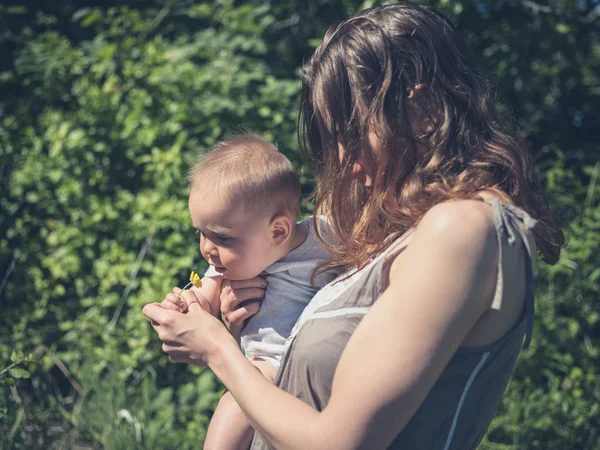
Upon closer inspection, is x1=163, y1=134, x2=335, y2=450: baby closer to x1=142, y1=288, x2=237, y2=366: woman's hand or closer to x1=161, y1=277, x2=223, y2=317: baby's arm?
x1=161, y1=277, x2=223, y2=317: baby's arm

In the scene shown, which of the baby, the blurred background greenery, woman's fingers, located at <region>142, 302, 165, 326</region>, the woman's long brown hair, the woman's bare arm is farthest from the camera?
the blurred background greenery

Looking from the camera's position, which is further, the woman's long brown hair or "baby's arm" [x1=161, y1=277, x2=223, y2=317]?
"baby's arm" [x1=161, y1=277, x2=223, y2=317]

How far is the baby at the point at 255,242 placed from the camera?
187 cm

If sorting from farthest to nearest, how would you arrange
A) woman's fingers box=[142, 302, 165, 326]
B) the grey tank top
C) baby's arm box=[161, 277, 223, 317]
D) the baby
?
1. baby's arm box=[161, 277, 223, 317]
2. the baby
3. woman's fingers box=[142, 302, 165, 326]
4. the grey tank top

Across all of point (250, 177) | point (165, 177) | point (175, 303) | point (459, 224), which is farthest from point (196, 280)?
point (165, 177)

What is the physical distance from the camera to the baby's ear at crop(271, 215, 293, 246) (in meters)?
1.92

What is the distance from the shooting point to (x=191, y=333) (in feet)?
5.37

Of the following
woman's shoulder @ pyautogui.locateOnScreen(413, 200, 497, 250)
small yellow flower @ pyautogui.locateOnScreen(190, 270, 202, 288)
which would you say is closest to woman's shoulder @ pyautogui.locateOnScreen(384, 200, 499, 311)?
woman's shoulder @ pyautogui.locateOnScreen(413, 200, 497, 250)

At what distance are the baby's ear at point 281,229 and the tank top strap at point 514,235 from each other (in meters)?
0.64

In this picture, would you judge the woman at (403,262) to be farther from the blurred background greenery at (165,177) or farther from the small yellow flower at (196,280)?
the blurred background greenery at (165,177)

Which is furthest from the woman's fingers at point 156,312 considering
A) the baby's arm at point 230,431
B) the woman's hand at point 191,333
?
the baby's arm at point 230,431

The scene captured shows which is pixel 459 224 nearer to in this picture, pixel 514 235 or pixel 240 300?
pixel 514 235

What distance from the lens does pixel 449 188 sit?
1.47 meters

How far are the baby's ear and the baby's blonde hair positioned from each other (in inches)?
0.8
